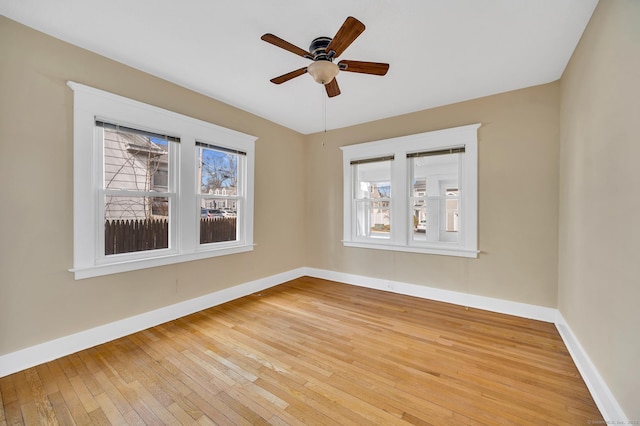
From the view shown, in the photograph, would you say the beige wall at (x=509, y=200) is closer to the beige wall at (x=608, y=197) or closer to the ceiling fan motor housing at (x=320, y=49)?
the beige wall at (x=608, y=197)

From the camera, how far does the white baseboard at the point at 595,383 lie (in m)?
1.49

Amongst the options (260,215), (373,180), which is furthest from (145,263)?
(373,180)

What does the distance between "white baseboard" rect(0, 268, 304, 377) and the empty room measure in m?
Answer: 0.02

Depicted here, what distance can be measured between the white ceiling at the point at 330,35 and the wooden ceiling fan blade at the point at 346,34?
0.88 ft

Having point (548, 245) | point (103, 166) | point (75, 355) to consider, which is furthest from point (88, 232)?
point (548, 245)

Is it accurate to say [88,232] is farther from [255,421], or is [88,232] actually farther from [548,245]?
[548,245]

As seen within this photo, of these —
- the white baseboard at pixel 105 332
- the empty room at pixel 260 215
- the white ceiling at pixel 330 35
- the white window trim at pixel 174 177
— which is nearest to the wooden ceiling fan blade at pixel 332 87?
the empty room at pixel 260 215

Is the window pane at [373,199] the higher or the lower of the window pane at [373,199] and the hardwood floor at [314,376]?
the higher

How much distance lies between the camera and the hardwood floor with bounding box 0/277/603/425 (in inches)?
63.8

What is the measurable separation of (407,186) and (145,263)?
3.55 metres

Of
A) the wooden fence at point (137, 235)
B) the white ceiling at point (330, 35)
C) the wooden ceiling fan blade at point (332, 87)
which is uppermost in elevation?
the white ceiling at point (330, 35)

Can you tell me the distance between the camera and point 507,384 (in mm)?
1898

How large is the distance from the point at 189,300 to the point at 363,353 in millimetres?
2192

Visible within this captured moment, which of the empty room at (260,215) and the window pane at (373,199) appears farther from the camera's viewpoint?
the window pane at (373,199)
